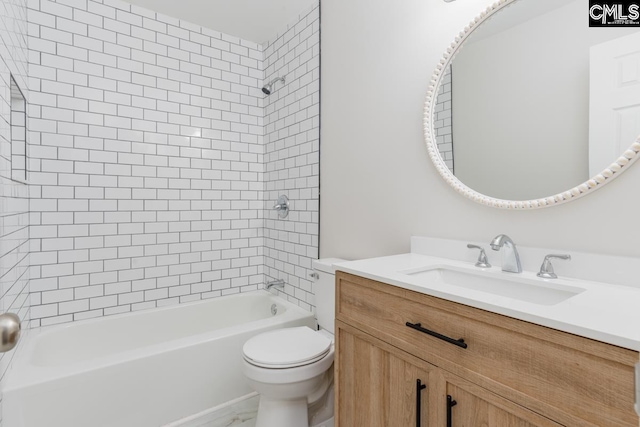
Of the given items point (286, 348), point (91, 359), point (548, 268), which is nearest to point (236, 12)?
point (286, 348)

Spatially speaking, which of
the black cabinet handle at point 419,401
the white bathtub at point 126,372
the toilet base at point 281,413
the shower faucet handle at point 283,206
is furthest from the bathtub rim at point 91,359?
the black cabinet handle at point 419,401

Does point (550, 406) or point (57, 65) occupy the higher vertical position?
point (57, 65)

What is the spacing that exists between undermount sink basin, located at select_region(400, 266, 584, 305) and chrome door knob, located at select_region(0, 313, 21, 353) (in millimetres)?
960

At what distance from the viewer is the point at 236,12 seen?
94.1 inches

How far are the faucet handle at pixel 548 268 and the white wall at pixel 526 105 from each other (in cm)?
21

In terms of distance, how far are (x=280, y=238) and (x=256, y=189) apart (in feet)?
1.64

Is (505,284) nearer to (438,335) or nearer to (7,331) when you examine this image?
(438,335)

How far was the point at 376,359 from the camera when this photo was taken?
3.71ft

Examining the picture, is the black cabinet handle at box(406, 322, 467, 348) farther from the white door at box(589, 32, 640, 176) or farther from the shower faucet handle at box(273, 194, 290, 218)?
the shower faucet handle at box(273, 194, 290, 218)

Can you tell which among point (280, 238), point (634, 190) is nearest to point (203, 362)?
point (280, 238)

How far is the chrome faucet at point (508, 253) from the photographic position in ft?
3.81

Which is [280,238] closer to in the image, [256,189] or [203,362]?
[256,189]

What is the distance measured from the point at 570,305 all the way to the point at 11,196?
212cm

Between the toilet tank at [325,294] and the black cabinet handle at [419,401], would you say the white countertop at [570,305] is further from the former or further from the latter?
the toilet tank at [325,294]
